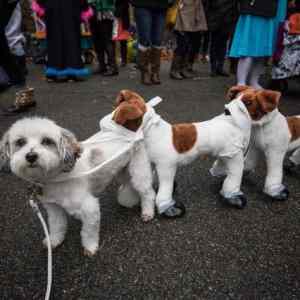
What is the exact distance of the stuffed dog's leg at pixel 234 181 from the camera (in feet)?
7.20

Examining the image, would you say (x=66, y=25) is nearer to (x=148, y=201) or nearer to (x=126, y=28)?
(x=126, y=28)

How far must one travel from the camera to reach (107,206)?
2.38 metres

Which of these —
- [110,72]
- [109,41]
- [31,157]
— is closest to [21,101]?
[109,41]

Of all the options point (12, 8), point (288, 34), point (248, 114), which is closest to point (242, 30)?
point (288, 34)

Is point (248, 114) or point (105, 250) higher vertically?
point (248, 114)

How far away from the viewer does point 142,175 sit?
2037 millimetres

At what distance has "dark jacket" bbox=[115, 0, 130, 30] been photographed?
6105 mm

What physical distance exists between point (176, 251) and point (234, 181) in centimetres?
65

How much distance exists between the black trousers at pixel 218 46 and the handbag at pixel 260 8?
6.83 ft

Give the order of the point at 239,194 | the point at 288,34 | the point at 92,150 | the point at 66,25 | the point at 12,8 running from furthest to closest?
the point at 66,25 → the point at 288,34 → the point at 12,8 → the point at 239,194 → the point at 92,150

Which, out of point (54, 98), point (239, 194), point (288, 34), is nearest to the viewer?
point (239, 194)

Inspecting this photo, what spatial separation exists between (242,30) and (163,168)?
2.95 metres

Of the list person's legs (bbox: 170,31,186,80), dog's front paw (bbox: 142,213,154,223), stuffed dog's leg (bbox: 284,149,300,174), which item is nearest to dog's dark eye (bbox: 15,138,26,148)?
dog's front paw (bbox: 142,213,154,223)

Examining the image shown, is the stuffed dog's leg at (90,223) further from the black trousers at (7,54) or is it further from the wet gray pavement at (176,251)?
the black trousers at (7,54)
